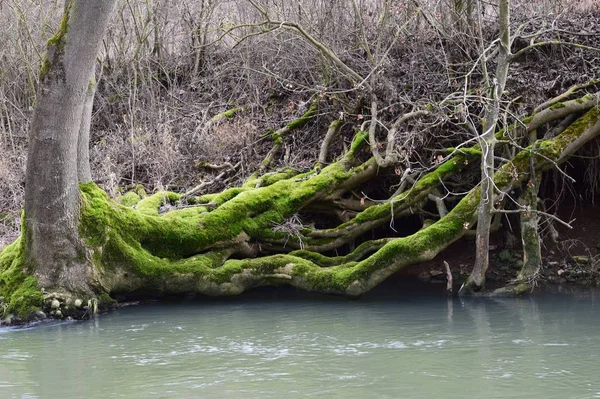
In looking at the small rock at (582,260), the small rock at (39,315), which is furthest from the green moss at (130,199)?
the small rock at (582,260)

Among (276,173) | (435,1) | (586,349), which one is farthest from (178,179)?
(586,349)

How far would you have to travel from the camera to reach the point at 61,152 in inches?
430

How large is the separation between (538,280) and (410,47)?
5.61m

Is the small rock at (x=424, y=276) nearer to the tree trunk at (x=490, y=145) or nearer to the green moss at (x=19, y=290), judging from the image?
the tree trunk at (x=490, y=145)

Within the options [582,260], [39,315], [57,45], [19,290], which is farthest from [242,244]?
[582,260]

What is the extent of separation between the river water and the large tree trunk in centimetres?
91

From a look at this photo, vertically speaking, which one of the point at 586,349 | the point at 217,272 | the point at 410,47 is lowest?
the point at 586,349

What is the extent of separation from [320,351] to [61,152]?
15.8 ft

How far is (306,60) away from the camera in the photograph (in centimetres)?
1783

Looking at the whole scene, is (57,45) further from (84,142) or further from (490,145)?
(490,145)

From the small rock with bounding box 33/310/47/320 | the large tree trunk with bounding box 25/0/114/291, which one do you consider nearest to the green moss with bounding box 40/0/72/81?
the large tree trunk with bounding box 25/0/114/291

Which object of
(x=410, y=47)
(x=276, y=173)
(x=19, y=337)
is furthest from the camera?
(x=410, y=47)

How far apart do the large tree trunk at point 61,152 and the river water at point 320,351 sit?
0.91 metres

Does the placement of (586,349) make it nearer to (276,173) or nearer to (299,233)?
(299,233)
